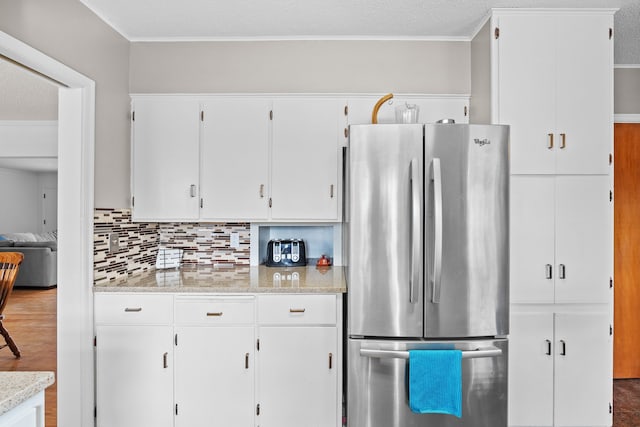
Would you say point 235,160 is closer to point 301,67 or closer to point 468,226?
point 301,67

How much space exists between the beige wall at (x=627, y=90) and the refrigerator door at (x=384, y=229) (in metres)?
2.12

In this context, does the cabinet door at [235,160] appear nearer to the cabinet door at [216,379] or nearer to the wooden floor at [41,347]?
the cabinet door at [216,379]

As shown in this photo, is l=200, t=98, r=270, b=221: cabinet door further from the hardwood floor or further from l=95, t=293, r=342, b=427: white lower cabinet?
the hardwood floor

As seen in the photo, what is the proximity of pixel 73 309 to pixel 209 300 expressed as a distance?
0.74m

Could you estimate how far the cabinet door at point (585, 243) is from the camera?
2262 millimetres

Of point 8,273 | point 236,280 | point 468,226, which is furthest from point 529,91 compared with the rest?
point 8,273

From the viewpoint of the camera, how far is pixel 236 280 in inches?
96.7

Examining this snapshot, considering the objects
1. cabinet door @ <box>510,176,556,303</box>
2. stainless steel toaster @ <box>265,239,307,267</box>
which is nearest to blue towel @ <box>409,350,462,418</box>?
cabinet door @ <box>510,176,556,303</box>

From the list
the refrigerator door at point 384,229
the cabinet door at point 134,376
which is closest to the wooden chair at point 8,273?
the cabinet door at point 134,376

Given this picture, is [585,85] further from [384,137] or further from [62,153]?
[62,153]

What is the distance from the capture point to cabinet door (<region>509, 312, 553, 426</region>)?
2.26 meters

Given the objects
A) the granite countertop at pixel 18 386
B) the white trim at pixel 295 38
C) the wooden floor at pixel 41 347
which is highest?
the white trim at pixel 295 38

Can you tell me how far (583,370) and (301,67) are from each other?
2.55 meters

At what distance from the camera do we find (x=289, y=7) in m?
2.31
